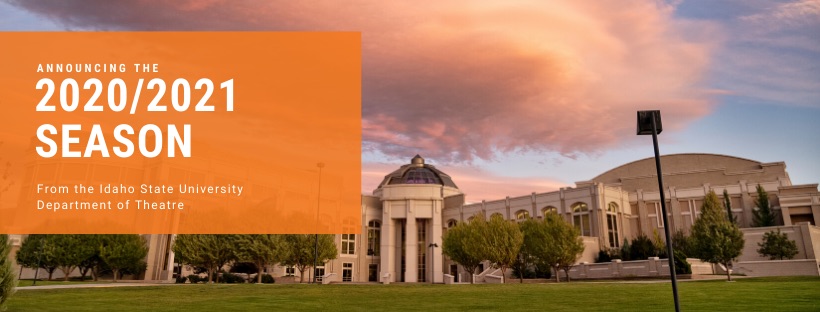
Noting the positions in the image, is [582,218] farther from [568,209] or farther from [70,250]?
A: [70,250]

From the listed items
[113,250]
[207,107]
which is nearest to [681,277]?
[207,107]

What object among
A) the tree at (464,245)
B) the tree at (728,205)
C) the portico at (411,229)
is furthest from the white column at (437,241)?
the tree at (728,205)

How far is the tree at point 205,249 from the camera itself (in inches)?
1881

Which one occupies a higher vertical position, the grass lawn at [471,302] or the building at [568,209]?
the building at [568,209]

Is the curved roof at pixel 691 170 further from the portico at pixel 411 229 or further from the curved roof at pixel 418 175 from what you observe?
the portico at pixel 411 229

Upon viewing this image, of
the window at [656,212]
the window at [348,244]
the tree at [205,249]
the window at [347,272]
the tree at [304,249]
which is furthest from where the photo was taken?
the window at [348,244]

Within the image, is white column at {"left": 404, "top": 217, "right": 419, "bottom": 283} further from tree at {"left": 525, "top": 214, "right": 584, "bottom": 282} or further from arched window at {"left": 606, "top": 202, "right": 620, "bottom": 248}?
tree at {"left": 525, "top": 214, "right": 584, "bottom": 282}

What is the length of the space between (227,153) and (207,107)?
4711 cm

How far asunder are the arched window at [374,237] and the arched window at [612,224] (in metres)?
30.8

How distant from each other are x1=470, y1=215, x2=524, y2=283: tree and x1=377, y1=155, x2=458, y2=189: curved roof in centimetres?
3272

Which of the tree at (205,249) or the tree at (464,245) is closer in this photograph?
the tree at (464,245)

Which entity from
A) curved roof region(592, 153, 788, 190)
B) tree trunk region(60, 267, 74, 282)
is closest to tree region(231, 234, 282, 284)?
tree trunk region(60, 267, 74, 282)

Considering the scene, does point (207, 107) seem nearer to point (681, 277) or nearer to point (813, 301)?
point (813, 301)

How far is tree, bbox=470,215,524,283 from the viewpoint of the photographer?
45094 mm
